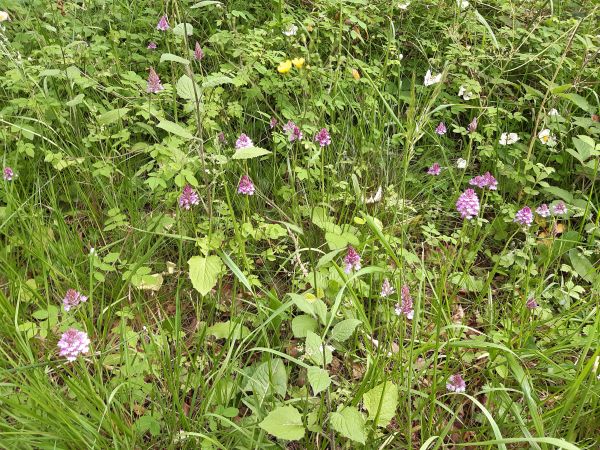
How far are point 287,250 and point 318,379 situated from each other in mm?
1043

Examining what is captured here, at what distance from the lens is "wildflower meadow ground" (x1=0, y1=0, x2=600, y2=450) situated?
1525 millimetres

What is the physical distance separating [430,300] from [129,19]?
7.15ft

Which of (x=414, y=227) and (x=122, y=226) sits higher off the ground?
(x=122, y=226)

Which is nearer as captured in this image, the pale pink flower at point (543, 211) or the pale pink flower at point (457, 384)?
the pale pink flower at point (457, 384)

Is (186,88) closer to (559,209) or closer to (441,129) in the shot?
(441,129)

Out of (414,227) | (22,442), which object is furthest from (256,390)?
(414,227)

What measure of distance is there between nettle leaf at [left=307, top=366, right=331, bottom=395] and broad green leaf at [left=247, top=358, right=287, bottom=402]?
0.34 m

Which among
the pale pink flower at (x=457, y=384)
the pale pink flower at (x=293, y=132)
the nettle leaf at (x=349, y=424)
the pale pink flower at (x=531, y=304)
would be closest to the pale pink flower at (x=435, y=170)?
the pale pink flower at (x=293, y=132)

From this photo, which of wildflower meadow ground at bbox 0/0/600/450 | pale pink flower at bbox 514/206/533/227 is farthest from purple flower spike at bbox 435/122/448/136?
pale pink flower at bbox 514/206/533/227

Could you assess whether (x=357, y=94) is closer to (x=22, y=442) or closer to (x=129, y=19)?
(x=129, y=19)

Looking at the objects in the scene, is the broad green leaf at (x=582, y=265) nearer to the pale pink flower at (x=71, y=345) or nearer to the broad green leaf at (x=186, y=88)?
the broad green leaf at (x=186, y=88)

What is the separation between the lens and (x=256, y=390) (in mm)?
1627

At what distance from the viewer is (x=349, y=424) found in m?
1.33

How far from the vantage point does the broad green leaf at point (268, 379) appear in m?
1.62
